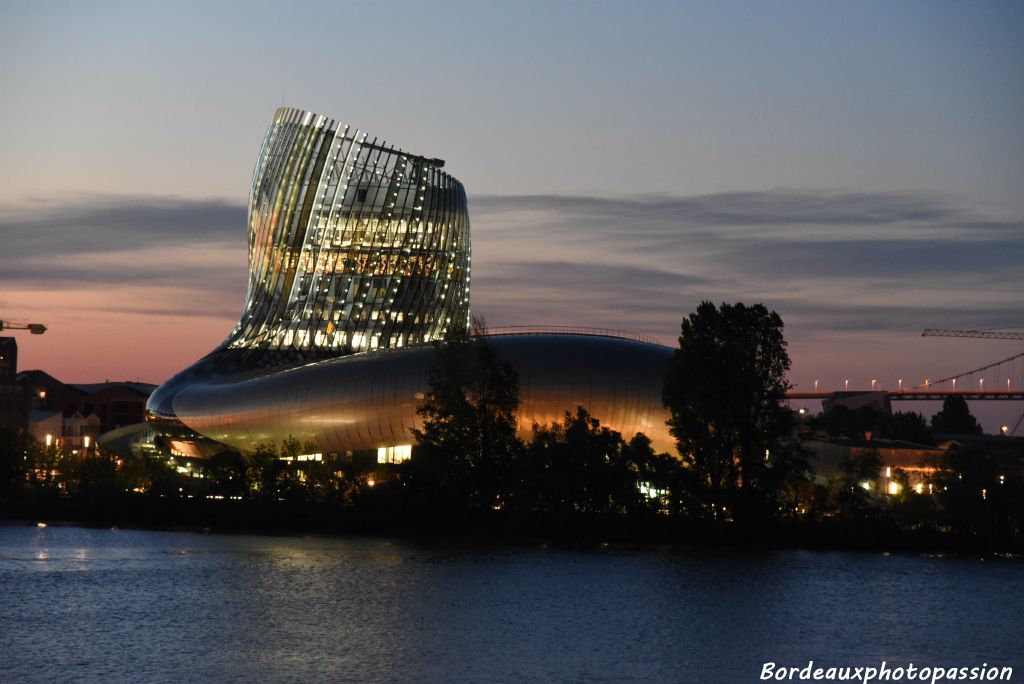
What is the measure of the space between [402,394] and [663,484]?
21.4 m

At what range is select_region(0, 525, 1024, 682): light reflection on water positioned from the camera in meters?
46.2

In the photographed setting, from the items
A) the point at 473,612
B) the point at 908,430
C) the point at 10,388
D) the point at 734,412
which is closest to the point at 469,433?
the point at 734,412

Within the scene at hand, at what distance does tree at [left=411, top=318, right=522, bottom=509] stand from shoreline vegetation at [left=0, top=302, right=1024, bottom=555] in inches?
3.0

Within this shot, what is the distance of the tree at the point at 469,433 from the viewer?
8012 cm

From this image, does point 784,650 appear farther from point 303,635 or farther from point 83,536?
point 83,536

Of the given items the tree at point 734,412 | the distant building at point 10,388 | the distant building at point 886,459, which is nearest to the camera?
the tree at point 734,412

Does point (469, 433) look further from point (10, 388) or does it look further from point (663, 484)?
point (10, 388)

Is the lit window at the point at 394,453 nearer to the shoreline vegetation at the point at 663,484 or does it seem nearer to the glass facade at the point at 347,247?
the shoreline vegetation at the point at 663,484

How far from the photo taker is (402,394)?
93312 mm

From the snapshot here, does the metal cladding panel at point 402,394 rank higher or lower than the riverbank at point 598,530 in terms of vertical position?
higher

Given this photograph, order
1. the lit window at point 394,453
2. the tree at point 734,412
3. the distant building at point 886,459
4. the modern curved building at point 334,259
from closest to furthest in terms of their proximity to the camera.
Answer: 1. the tree at point 734,412
2. the distant building at point 886,459
3. the lit window at point 394,453
4. the modern curved building at point 334,259

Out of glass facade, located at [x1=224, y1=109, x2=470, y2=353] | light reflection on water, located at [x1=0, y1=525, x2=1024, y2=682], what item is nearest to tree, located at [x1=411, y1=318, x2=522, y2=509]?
light reflection on water, located at [x1=0, y1=525, x2=1024, y2=682]

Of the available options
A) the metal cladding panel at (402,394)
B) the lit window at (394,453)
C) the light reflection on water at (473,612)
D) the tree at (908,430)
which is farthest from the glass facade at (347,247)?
the tree at (908,430)

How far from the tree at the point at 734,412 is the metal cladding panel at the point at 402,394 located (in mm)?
12847
